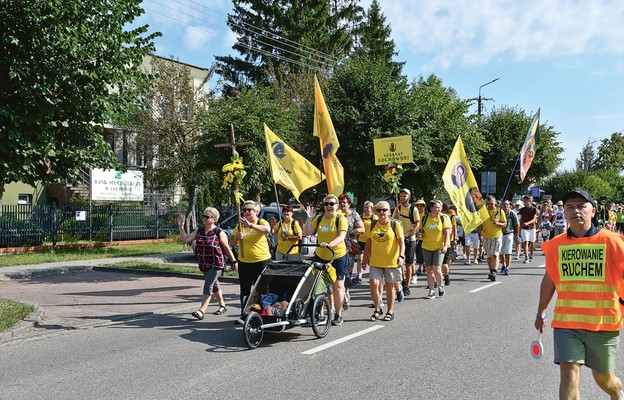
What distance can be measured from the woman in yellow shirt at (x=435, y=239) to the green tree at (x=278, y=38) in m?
27.6

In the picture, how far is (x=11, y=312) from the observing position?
350 inches

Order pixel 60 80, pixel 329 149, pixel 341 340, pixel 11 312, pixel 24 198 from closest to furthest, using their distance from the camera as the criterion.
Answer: pixel 341 340, pixel 11 312, pixel 60 80, pixel 329 149, pixel 24 198

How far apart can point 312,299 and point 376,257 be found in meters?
1.63

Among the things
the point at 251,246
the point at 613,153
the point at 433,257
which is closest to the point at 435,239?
the point at 433,257

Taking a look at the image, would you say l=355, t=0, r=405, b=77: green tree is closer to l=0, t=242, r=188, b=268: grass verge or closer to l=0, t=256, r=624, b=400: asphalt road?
l=0, t=242, r=188, b=268: grass verge

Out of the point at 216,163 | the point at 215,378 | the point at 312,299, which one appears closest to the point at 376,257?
the point at 312,299

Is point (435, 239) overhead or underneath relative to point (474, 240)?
overhead

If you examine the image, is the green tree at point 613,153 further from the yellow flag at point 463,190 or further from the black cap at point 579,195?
the black cap at point 579,195

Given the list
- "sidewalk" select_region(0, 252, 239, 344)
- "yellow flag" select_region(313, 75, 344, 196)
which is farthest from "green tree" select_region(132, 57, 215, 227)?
"yellow flag" select_region(313, 75, 344, 196)

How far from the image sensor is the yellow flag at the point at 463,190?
11.9 metres

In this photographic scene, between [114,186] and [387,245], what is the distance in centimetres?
1772

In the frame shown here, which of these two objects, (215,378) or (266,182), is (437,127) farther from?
(215,378)

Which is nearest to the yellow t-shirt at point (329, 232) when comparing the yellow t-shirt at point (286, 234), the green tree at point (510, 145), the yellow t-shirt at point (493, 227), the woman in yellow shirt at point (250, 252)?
the woman in yellow shirt at point (250, 252)

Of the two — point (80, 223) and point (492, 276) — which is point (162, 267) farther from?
point (492, 276)
